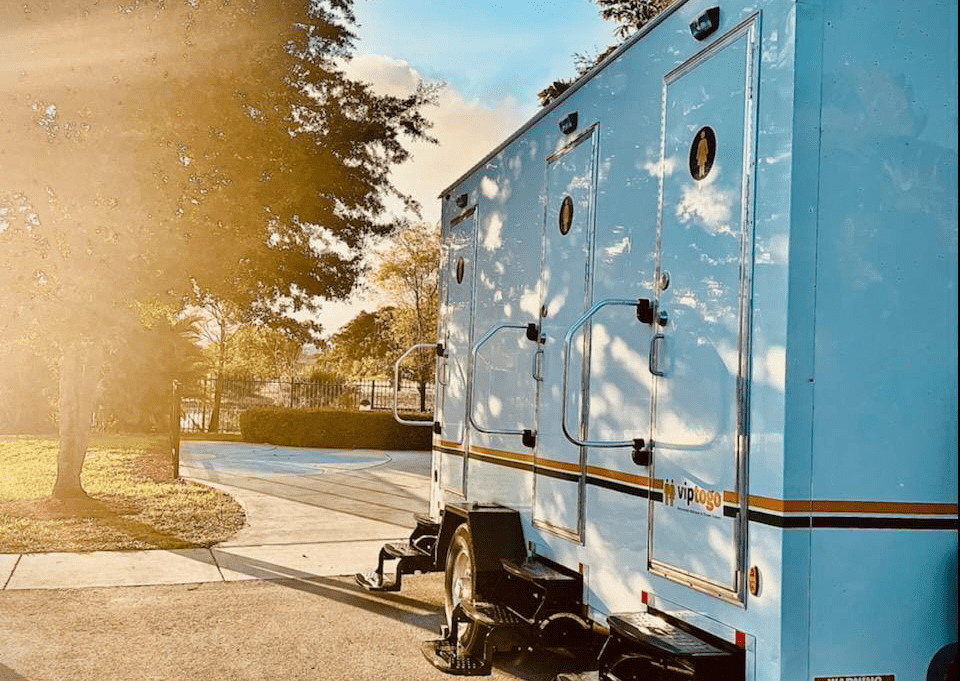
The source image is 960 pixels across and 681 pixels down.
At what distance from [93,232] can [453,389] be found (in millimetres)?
5207

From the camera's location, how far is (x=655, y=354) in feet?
14.6

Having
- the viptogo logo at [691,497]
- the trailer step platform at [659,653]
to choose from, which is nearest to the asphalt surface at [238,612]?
the trailer step platform at [659,653]

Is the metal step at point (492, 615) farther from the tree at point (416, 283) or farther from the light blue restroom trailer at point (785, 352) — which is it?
the tree at point (416, 283)

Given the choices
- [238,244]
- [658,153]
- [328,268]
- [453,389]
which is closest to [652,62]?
[658,153]

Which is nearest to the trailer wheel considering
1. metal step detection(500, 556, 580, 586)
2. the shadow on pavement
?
metal step detection(500, 556, 580, 586)

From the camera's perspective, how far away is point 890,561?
142 inches

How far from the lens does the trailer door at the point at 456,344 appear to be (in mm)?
7547

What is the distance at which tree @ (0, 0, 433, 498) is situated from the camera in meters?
10.2

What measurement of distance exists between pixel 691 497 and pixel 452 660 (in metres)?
2.53

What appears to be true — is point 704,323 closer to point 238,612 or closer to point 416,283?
point 238,612

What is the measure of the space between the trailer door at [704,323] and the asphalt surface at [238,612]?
8.84 feet

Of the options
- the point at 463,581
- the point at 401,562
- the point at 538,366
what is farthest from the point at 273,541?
the point at 538,366

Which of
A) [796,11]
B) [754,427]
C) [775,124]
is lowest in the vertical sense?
[754,427]

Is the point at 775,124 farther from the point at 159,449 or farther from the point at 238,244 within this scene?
the point at 159,449
